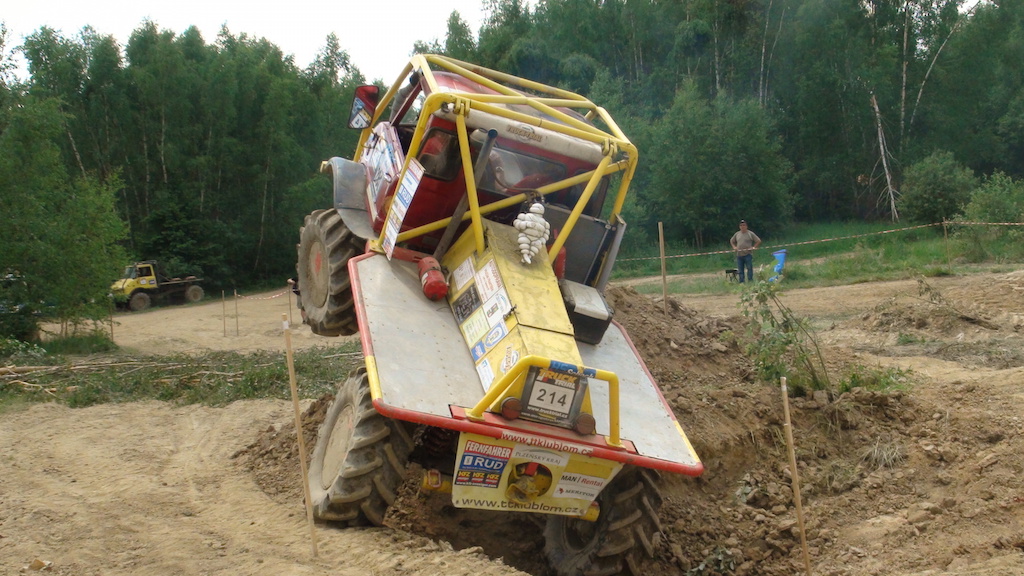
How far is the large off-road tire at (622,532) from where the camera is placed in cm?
534

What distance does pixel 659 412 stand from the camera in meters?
5.81

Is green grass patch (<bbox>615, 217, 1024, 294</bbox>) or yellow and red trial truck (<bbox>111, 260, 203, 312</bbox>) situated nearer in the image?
green grass patch (<bbox>615, 217, 1024, 294</bbox>)

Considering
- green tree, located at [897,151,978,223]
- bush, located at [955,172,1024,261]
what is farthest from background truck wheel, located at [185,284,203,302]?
green tree, located at [897,151,978,223]

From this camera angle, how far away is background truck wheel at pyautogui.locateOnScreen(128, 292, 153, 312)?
27906 millimetres

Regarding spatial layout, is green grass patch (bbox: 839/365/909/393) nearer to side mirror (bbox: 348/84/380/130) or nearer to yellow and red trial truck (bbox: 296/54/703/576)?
yellow and red trial truck (bbox: 296/54/703/576)

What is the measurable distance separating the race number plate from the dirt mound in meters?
1.10

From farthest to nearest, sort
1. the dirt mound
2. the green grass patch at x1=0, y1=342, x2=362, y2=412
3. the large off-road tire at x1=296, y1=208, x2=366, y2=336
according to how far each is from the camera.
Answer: the green grass patch at x1=0, y1=342, x2=362, y2=412 → the large off-road tire at x1=296, y1=208, x2=366, y2=336 → the dirt mound

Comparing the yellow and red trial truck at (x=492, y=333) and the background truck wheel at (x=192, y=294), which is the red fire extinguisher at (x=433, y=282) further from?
the background truck wheel at (x=192, y=294)

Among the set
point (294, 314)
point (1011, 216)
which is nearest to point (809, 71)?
point (1011, 216)

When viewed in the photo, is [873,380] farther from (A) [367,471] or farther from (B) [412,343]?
(A) [367,471]

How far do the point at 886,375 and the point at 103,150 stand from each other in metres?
30.9

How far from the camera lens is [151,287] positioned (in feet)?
93.4

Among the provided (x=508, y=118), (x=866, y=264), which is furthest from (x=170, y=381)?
(x=866, y=264)

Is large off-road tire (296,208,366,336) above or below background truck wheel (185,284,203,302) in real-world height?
above
